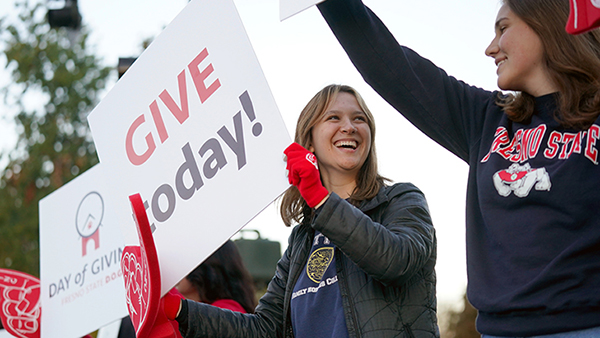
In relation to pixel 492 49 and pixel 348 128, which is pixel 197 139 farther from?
pixel 492 49

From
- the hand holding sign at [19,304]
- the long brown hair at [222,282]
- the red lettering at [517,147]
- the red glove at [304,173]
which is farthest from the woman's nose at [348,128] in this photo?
the hand holding sign at [19,304]

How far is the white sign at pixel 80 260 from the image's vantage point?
3.21m

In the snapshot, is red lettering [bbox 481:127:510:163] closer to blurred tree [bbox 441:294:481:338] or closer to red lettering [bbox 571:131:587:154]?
red lettering [bbox 571:131:587:154]

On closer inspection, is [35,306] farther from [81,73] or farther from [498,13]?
[81,73]

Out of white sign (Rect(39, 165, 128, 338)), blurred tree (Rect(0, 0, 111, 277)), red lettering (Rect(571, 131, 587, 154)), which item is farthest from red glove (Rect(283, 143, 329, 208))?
blurred tree (Rect(0, 0, 111, 277))

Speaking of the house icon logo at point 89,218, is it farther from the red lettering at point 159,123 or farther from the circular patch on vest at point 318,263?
the circular patch on vest at point 318,263

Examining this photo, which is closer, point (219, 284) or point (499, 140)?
point (499, 140)

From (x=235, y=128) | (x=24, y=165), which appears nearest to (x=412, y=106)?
(x=235, y=128)

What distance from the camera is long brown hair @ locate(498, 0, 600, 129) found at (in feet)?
5.47

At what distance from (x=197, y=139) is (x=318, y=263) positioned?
0.58m

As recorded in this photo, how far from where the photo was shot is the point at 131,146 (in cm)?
228

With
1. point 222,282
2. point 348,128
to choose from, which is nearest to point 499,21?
point 348,128

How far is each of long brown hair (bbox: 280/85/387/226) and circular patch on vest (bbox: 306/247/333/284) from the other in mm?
276

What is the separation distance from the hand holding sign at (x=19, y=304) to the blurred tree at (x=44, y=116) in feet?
32.9
